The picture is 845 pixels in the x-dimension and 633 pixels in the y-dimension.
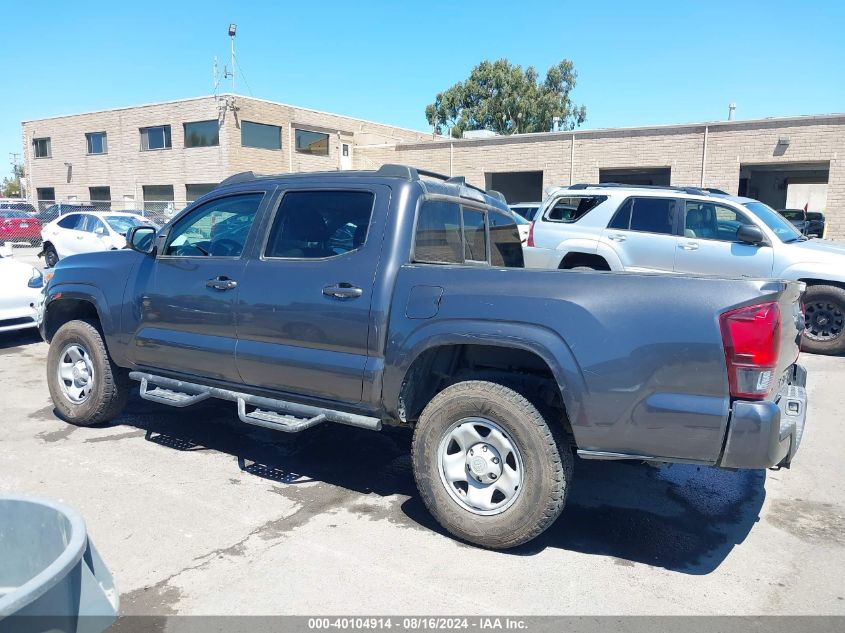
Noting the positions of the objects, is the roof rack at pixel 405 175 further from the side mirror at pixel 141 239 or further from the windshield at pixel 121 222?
the windshield at pixel 121 222

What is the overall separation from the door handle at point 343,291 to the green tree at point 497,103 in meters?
48.8

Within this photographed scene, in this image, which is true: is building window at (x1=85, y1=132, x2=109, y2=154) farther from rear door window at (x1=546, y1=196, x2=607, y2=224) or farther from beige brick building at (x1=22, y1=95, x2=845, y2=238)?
rear door window at (x1=546, y1=196, x2=607, y2=224)

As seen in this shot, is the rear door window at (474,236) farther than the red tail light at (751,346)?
Yes

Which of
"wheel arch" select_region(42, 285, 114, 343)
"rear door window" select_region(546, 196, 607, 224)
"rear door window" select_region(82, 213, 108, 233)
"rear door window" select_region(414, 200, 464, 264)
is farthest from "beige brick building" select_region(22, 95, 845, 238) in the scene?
"wheel arch" select_region(42, 285, 114, 343)

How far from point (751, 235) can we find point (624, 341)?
6.13m

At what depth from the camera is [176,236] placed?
509cm

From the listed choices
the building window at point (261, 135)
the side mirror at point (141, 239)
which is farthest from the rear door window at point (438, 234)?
the building window at point (261, 135)

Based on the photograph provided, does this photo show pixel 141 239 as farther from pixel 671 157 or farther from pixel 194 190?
pixel 194 190

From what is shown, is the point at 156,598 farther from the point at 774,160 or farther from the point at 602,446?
the point at 774,160

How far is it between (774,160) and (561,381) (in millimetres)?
22224

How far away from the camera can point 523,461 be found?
3523 mm

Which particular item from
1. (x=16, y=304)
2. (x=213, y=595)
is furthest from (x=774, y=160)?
(x=213, y=595)

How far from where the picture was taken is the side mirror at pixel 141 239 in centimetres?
511

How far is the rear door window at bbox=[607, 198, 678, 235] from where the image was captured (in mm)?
9055
